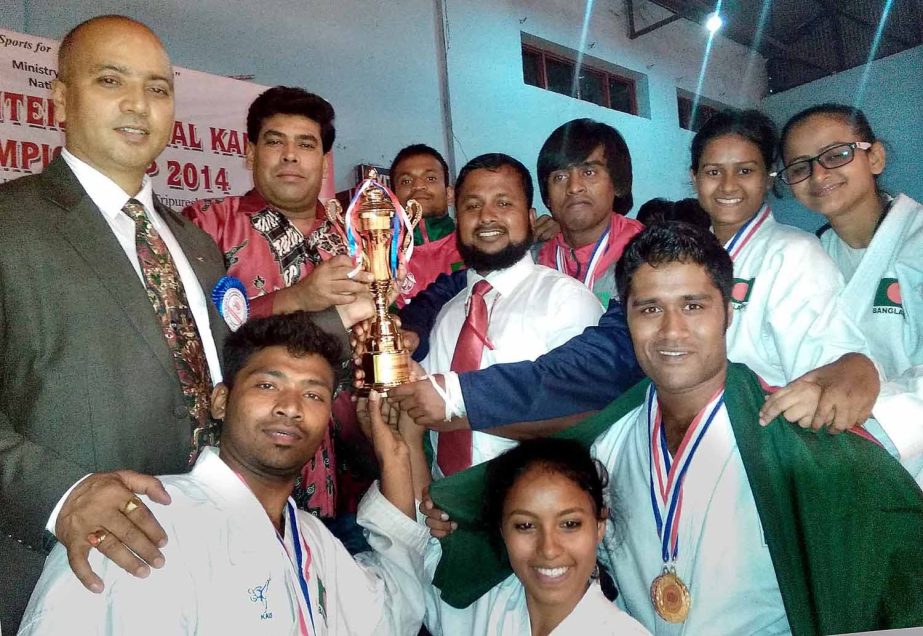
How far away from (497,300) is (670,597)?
726 mm

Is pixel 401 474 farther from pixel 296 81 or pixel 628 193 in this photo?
pixel 296 81

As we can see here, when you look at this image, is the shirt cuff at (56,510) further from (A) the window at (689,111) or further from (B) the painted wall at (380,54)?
(A) the window at (689,111)

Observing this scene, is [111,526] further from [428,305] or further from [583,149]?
[583,149]

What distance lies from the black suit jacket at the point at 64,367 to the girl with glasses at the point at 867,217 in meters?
1.39

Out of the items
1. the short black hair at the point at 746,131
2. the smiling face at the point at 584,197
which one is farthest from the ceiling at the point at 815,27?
the short black hair at the point at 746,131

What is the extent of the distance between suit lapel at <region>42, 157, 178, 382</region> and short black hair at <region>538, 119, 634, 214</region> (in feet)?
3.84

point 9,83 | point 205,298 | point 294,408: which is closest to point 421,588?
point 294,408

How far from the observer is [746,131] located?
1.59m

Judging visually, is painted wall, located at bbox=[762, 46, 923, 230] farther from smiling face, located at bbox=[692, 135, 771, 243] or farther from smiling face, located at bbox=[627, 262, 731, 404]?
smiling face, located at bbox=[627, 262, 731, 404]

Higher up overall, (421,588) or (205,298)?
(205,298)

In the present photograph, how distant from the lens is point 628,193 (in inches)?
79.7

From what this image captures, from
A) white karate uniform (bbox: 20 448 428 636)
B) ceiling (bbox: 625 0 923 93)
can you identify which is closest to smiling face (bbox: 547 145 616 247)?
white karate uniform (bbox: 20 448 428 636)

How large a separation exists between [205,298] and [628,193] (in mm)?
1273

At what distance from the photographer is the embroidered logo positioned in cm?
105
